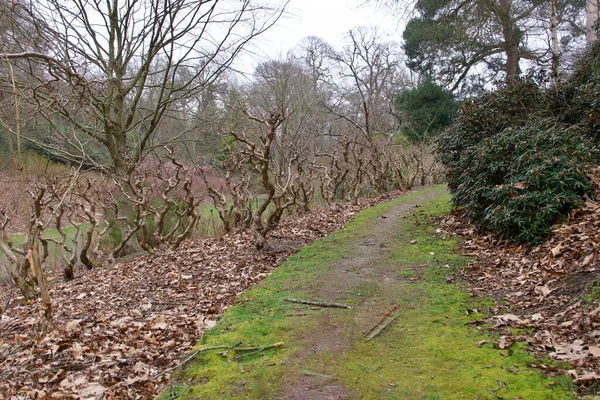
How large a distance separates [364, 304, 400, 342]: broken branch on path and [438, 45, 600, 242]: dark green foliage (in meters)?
2.20

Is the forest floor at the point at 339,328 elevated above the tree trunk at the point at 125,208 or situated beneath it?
situated beneath

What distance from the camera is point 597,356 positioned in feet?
8.87

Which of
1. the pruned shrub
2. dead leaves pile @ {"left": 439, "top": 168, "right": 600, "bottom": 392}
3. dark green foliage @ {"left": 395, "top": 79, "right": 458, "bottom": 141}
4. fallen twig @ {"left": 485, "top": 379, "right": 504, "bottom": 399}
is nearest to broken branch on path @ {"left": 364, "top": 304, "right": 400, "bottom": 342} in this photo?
dead leaves pile @ {"left": 439, "top": 168, "right": 600, "bottom": 392}

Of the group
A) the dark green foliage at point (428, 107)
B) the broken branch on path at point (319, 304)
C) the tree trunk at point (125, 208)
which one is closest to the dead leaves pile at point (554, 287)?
the broken branch on path at point (319, 304)

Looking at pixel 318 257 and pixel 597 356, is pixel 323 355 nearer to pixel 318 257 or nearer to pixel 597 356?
pixel 597 356

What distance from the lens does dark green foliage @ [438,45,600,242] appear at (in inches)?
202

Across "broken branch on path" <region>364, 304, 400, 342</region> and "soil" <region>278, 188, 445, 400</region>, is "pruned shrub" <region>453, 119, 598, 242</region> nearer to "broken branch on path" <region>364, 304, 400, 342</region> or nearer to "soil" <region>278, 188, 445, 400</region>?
"soil" <region>278, 188, 445, 400</region>

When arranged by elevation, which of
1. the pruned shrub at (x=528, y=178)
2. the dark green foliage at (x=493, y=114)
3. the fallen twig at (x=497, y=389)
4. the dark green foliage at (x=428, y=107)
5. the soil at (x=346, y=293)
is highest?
the dark green foliage at (x=428, y=107)

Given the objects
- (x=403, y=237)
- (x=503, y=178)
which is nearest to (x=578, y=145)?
(x=503, y=178)

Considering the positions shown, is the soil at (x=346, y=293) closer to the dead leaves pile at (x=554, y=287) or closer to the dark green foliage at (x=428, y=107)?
the dead leaves pile at (x=554, y=287)

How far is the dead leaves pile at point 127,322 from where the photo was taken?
3141 mm

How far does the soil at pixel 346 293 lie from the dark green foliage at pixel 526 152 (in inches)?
55.8

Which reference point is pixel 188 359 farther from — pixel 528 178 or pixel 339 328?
pixel 528 178

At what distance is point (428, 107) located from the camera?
21.2 m
